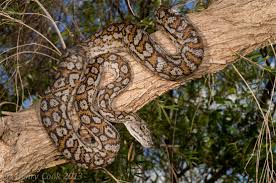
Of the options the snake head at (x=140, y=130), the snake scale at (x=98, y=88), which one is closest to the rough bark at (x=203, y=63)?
the snake scale at (x=98, y=88)

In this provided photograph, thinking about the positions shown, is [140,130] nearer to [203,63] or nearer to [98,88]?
[98,88]

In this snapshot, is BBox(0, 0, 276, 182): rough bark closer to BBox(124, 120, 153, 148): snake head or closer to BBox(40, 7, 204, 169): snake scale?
BBox(40, 7, 204, 169): snake scale

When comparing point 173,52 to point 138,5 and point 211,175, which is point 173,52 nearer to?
→ point 138,5

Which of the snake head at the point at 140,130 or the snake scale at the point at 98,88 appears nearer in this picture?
the snake scale at the point at 98,88

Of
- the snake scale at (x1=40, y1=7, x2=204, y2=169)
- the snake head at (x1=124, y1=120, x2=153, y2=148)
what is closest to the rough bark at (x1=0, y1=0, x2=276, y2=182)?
the snake scale at (x1=40, y1=7, x2=204, y2=169)

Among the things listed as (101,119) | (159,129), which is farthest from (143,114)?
(101,119)

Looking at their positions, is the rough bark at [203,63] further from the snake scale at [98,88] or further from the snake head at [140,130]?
the snake head at [140,130]
